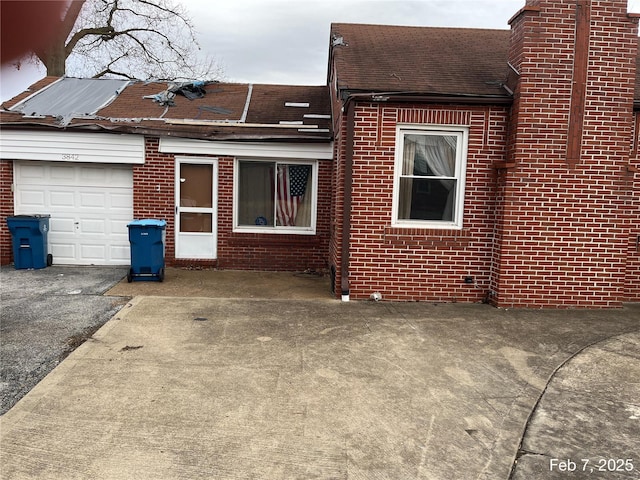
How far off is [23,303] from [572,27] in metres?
8.80

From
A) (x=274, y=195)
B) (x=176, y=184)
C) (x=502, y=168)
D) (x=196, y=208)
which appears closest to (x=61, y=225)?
(x=176, y=184)

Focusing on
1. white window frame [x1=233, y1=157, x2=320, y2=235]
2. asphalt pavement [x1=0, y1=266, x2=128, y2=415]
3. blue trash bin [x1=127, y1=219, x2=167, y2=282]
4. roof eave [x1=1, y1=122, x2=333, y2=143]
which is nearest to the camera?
asphalt pavement [x1=0, y1=266, x2=128, y2=415]

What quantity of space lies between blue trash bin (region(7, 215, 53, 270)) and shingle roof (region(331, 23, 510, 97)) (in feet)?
21.0

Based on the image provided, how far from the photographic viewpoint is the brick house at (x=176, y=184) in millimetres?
9961

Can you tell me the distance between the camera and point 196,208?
1023cm

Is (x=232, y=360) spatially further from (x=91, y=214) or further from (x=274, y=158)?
(x=91, y=214)

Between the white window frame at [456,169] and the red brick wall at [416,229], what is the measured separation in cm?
7

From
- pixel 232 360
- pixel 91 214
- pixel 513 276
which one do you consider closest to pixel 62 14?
pixel 232 360

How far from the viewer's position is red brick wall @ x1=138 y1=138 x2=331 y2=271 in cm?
1010

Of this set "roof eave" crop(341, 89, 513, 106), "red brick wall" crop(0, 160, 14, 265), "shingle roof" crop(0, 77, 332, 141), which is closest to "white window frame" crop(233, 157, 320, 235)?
"shingle roof" crop(0, 77, 332, 141)

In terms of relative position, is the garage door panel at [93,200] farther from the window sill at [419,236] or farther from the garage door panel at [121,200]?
the window sill at [419,236]

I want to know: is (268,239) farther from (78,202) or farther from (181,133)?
(78,202)

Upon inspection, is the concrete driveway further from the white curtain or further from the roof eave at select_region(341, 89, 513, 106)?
the roof eave at select_region(341, 89, 513, 106)
